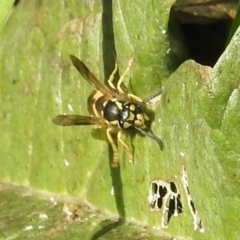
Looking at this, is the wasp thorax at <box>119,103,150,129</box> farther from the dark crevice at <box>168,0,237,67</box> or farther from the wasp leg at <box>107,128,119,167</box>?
the dark crevice at <box>168,0,237,67</box>

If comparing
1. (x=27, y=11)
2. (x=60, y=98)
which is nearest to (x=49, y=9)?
(x=27, y=11)

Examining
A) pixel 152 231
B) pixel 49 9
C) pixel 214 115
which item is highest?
pixel 49 9

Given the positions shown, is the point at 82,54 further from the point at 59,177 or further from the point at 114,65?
the point at 59,177

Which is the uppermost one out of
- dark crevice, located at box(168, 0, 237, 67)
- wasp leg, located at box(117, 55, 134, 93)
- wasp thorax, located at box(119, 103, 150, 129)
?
dark crevice, located at box(168, 0, 237, 67)

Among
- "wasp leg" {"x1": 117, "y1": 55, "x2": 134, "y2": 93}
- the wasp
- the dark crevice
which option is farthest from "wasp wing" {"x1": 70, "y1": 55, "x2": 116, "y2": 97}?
the dark crevice

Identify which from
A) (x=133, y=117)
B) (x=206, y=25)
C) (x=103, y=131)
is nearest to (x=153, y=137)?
(x=133, y=117)

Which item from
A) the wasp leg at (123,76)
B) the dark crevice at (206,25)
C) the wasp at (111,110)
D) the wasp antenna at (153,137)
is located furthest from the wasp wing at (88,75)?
the dark crevice at (206,25)
